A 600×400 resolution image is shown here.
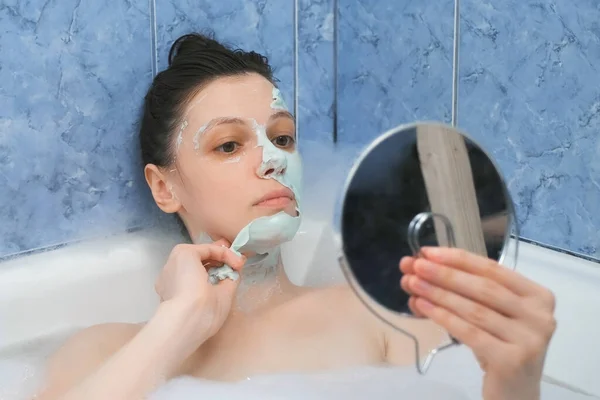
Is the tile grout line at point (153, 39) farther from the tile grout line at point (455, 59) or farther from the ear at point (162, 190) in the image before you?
the tile grout line at point (455, 59)

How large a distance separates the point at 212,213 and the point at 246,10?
511 millimetres

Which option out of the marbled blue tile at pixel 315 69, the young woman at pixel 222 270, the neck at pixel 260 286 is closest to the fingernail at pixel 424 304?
the young woman at pixel 222 270

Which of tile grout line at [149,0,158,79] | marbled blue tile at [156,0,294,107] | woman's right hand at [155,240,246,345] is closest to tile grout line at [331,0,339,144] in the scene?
marbled blue tile at [156,0,294,107]

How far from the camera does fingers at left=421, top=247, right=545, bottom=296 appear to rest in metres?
0.67

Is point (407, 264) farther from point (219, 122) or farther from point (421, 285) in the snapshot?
point (219, 122)

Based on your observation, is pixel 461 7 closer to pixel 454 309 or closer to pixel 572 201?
pixel 572 201

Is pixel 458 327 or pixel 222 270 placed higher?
pixel 458 327

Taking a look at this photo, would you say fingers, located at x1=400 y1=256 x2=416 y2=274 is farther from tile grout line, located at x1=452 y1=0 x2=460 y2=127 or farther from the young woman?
tile grout line, located at x1=452 y1=0 x2=460 y2=127

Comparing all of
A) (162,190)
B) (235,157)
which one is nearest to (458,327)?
(235,157)

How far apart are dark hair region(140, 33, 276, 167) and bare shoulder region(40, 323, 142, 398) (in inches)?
11.0

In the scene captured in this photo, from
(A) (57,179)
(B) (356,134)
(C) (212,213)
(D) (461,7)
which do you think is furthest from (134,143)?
(D) (461,7)

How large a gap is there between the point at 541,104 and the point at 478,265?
2.29 ft

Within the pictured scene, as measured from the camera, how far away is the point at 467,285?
2.21 ft

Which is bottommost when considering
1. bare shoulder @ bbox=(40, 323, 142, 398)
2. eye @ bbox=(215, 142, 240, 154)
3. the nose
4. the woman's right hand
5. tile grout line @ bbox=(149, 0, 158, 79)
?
bare shoulder @ bbox=(40, 323, 142, 398)
